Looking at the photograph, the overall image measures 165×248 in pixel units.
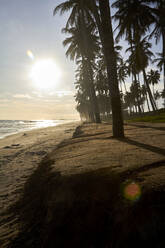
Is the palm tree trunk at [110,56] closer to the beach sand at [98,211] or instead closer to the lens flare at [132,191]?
the beach sand at [98,211]

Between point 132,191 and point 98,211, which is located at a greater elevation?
point 132,191

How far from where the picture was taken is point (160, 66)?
25.0 meters

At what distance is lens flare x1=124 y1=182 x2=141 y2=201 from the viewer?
101 cm

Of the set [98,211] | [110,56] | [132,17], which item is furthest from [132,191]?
[132,17]

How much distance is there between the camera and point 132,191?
3.55 feet

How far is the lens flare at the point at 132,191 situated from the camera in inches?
39.9

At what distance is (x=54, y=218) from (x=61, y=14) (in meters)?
14.9

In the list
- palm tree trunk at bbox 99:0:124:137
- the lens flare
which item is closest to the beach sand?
the lens flare

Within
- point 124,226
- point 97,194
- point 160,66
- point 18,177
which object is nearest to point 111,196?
point 97,194

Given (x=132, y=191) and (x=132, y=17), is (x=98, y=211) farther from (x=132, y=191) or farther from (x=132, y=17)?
(x=132, y=17)

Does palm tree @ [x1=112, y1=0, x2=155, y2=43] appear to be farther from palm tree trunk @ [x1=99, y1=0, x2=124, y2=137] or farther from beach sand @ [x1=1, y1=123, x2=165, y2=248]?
beach sand @ [x1=1, y1=123, x2=165, y2=248]

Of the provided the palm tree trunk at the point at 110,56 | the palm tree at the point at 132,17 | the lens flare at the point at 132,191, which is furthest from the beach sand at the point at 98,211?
the palm tree at the point at 132,17

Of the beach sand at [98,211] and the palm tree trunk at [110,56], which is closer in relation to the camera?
the beach sand at [98,211]

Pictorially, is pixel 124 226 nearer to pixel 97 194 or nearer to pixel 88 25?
pixel 97 194
